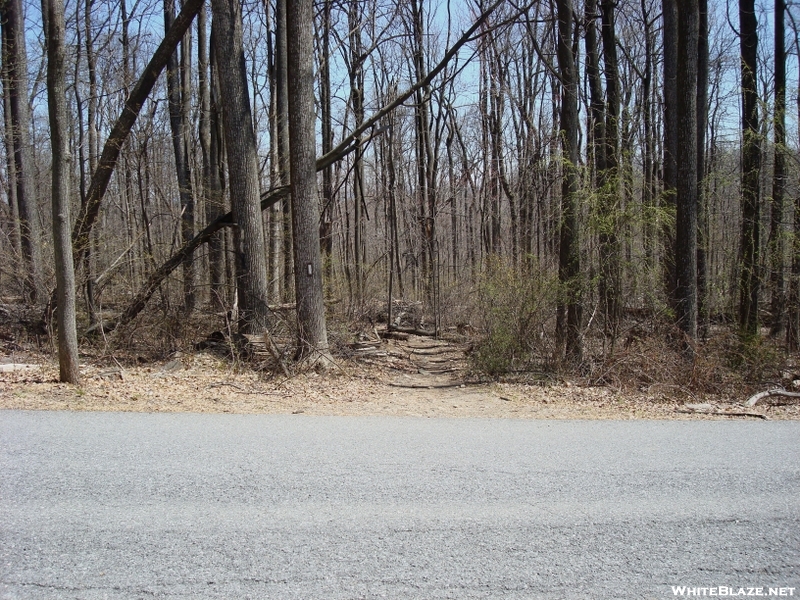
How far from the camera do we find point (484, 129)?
25172mm

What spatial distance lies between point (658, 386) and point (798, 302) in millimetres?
5109

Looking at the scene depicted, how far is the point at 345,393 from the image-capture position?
30.8 feet

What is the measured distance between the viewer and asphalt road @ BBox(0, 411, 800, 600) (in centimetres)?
289

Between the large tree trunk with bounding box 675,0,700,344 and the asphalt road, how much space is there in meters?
5.60

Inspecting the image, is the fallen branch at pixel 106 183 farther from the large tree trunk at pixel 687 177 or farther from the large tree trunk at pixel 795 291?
the large tree trunk at pixel 795 291

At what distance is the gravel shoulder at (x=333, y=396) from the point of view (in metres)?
7.68

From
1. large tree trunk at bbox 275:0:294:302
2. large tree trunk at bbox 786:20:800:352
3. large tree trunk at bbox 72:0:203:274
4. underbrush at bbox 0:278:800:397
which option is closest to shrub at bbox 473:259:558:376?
underbrush at bbox 0:278:800:397

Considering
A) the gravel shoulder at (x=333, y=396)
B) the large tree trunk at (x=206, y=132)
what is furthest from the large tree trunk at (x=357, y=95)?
the gravel shoulder at (x=333, y=396)

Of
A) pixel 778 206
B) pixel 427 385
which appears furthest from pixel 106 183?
pixel 778 206

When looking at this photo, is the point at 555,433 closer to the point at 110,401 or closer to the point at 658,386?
the point at 658,386

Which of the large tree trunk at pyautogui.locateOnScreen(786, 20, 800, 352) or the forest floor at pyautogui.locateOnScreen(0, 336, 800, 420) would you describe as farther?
A: the large tree trunk at pyautogui.locateOnScreen(786, 20, 800, 352)

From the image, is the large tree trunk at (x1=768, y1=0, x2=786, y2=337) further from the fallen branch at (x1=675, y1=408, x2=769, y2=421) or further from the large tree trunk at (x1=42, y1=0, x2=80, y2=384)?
the large tree trunk at (x1=42, y1=0, x2=80, y2=384)

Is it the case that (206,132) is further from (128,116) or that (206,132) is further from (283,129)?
(128,116)

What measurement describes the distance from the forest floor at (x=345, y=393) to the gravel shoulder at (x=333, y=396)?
2 centimetres
